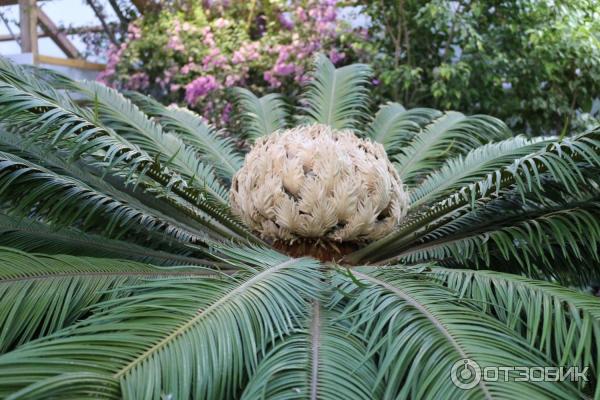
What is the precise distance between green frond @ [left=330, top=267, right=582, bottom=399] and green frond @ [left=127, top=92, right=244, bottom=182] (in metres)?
1.57

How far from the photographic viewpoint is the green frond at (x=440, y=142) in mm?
2846

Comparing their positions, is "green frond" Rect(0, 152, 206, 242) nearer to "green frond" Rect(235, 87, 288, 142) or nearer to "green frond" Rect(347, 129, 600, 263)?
"green frond" Rect(347, 129, 600, 263)

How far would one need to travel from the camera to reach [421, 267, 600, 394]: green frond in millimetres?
1203

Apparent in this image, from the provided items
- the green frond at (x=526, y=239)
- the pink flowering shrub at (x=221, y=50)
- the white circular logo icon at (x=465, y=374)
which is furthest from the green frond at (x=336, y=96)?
the white circular logo icon at (x=465, y=374)

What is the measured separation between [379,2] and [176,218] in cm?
319

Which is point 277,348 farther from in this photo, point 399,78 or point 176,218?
point 399,78

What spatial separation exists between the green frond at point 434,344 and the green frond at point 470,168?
1.00 m

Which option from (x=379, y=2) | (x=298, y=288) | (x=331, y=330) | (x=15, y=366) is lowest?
(x=15, y=366)

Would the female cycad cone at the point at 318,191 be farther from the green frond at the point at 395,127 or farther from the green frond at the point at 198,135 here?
the green frond at the point at 395,127

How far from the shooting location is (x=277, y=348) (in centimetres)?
120

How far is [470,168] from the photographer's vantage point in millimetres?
2477

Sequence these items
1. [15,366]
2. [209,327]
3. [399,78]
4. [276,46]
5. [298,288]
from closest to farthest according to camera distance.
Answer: [15,366], [209,327], [298,288], [399,78], [276,46]

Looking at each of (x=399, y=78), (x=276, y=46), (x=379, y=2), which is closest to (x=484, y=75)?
(x=399, y=78)

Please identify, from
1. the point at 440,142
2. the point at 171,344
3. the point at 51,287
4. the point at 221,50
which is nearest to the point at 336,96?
the point at 440,142
